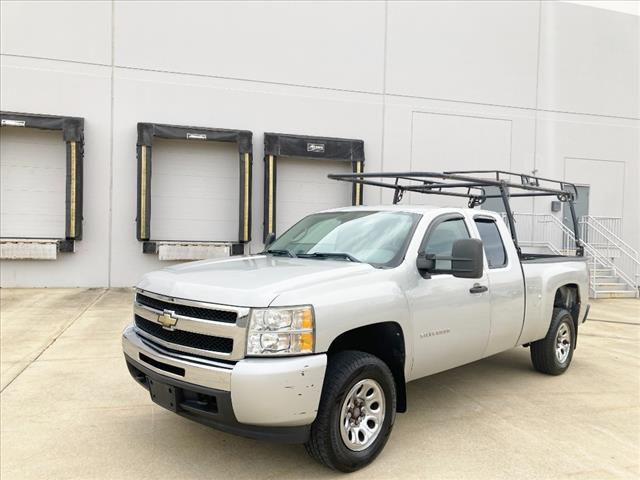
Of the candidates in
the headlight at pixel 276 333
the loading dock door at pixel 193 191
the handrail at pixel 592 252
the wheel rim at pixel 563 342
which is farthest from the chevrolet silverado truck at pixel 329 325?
the handrail at pixel 592 252

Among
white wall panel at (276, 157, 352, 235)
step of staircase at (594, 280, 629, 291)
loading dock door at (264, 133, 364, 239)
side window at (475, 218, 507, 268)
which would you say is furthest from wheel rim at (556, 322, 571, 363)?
step of staircase at (594, 280, 629, 291)

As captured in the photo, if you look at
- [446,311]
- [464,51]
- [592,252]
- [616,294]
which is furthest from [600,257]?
[446,311]

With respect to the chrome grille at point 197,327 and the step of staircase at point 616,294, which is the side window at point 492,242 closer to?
the chrome grille at point 197,327

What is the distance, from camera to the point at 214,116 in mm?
12477

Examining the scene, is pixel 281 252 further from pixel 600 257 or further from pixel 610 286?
pixel 600 257

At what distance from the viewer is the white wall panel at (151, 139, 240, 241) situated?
40.0 ft

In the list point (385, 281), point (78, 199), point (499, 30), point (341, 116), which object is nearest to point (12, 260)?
point (78, 199)

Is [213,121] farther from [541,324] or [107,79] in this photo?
[541,324]

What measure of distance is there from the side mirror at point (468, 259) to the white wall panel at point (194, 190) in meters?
9.50

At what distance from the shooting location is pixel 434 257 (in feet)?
12.9

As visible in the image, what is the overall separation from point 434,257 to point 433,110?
1112 cm

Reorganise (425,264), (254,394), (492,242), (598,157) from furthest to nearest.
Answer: (598,157) < (492,242) < (425,264) < (254,394)

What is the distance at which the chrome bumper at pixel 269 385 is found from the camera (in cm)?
292

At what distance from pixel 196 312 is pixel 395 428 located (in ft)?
6.46
